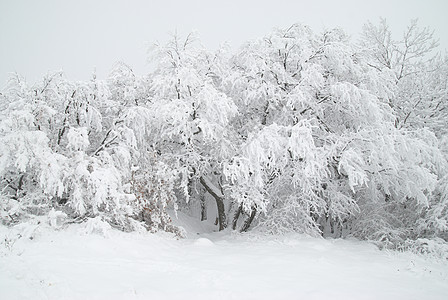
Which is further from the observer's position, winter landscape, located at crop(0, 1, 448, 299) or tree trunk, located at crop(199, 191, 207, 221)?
tree trunk, located at crop(199, 191, 207, 221)

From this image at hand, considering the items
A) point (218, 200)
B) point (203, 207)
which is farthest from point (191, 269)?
point (203, 207)

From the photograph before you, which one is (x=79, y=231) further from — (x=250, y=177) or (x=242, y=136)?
(x=242, y=136)

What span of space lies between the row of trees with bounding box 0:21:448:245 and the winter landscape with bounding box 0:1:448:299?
0.06 meters

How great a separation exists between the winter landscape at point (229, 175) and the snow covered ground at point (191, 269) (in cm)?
4

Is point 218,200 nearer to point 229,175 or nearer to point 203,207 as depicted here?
point 229,175

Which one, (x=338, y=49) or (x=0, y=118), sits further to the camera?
(x=338, y=49)

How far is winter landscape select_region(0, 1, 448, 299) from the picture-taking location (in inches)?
216

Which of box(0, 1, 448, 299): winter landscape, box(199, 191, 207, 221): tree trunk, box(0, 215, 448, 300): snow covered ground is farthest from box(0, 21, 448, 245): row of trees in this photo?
box(199, 191, 207, 221): tree trunk

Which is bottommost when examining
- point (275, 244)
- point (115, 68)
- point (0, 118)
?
point (275, 244)

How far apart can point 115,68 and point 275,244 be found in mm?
9046

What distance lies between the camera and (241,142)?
11.2 metres

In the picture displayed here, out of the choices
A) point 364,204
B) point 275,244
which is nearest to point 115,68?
point 275,244

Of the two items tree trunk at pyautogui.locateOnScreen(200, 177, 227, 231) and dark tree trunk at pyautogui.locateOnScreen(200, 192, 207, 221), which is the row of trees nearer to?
tree trunk at pyautogui.locateOnScreen(200, 177, 227, 231)

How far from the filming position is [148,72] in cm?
1271
